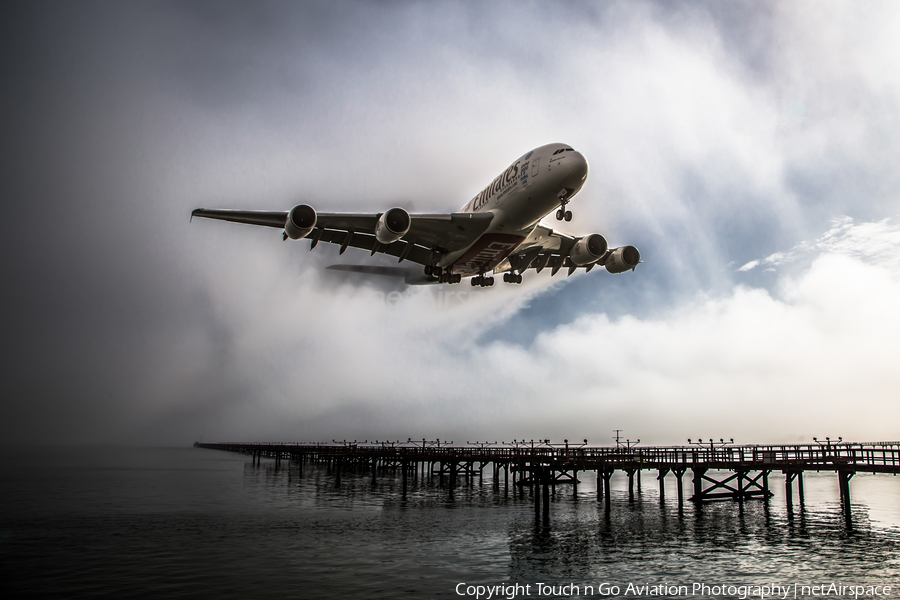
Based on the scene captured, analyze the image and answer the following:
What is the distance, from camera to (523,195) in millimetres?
27031

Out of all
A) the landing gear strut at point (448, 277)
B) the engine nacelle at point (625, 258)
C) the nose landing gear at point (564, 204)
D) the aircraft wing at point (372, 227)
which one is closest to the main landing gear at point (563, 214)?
the nose landing gear at point (564, 204)

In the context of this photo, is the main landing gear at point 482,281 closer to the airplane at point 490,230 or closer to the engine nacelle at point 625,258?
the airplane at point 490,230

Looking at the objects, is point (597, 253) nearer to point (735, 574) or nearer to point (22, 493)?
point (735, 574)

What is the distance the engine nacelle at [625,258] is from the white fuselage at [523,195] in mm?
6382

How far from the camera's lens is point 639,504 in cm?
5297

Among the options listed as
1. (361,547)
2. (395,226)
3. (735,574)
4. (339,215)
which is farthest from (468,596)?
(339,215)

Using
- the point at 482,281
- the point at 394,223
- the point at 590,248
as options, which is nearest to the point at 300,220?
the point at 394,223

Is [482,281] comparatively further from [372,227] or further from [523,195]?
[523,195]

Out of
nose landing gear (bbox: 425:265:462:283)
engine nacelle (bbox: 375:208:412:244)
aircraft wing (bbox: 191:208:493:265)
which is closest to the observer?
engine nacelle (bbox: 375:208:412:244)

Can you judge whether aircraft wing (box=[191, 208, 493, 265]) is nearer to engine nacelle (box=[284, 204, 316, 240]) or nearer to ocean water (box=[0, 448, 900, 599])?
engine nacelle (box=[284, 204, 316, 240])

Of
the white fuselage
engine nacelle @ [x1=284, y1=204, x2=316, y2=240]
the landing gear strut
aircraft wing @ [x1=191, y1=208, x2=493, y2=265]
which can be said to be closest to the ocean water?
engine nacelle @ [x1=284, y1=204, x2=316, y2=240]

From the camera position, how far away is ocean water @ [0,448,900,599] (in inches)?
877

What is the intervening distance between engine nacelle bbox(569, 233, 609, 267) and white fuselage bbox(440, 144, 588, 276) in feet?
14.7

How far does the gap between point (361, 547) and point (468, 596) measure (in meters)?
10.5
